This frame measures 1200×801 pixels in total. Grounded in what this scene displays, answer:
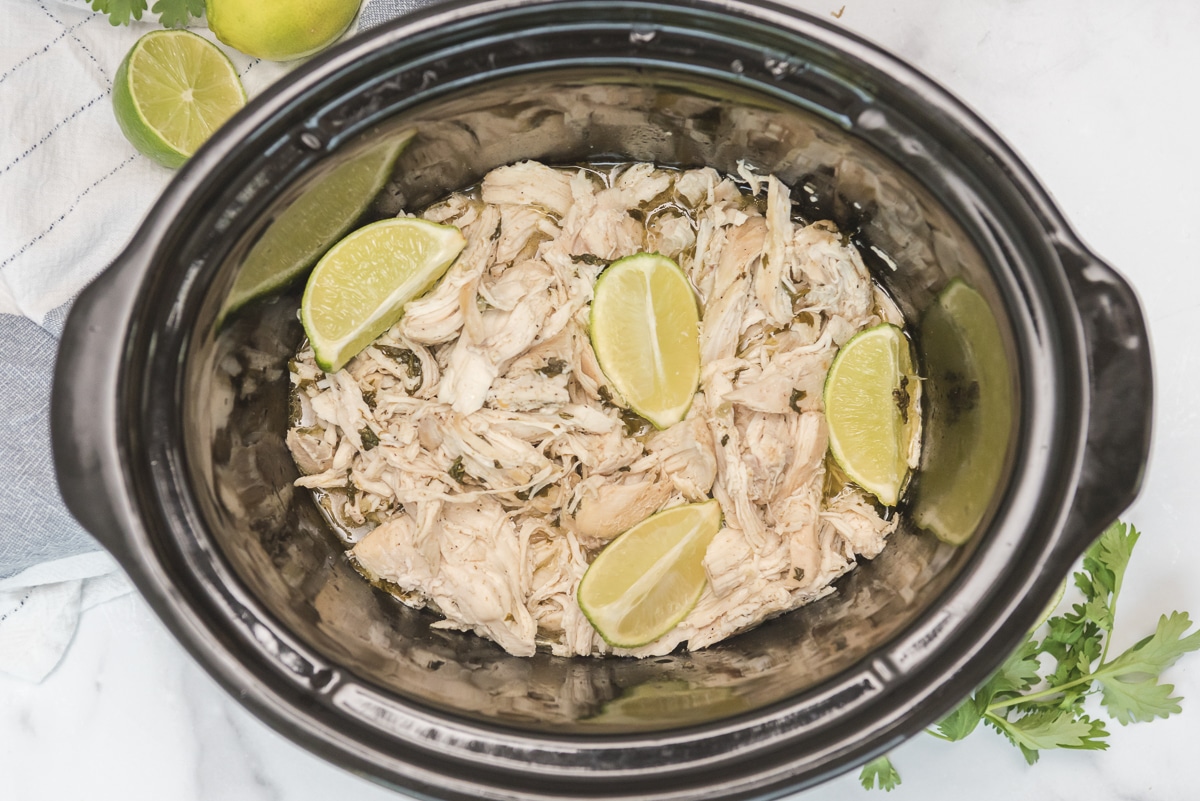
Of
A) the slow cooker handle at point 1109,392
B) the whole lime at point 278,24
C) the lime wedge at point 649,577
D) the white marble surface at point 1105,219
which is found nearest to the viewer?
the slow cooker handle at point 1109,392

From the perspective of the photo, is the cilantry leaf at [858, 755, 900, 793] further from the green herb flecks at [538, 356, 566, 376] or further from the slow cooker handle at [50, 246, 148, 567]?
the slow cooker handle at [50, 246, 148, 567]

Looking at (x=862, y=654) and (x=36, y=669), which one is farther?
(x=36, y=669)

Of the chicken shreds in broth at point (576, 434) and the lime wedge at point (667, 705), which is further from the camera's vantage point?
the chicken shreds in broth at point (576, 434)

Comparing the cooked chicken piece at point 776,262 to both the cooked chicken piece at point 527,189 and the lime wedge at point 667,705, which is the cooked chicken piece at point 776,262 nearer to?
the cooked chicken piece at point 527,189

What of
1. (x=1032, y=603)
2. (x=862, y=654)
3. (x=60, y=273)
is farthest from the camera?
(x=60, y=273)

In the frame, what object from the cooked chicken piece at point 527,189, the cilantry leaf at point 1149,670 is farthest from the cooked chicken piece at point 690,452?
the cilantry leaf at point 1149,670

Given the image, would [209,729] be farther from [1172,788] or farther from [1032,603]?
[1172,788]

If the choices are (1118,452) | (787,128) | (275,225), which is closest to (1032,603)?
(1118,452)
